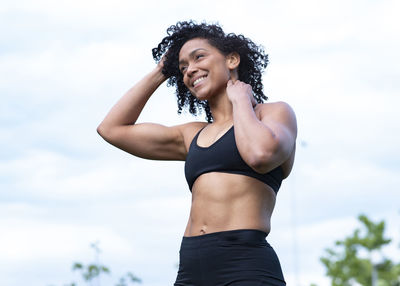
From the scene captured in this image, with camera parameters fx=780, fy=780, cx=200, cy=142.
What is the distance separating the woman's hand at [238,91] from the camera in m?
4.32

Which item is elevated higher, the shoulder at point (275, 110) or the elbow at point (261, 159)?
the shoulder at point (275, 110)

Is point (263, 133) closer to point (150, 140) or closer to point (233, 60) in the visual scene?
point (233, 60)

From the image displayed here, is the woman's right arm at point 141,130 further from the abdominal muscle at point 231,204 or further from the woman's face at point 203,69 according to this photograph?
the abdominal muscle at point 231,204

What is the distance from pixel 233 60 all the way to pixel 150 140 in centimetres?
73

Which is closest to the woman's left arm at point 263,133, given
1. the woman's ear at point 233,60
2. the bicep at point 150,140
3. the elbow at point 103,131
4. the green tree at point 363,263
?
the woman's ear at point 233,60

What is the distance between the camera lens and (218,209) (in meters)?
4.11

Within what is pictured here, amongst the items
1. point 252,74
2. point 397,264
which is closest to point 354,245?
point 397,264

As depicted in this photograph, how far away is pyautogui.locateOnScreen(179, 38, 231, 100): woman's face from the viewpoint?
4.59m

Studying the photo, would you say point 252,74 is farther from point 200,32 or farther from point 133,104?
point 133,104

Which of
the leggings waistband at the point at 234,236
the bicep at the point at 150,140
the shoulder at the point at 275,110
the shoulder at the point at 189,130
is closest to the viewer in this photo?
the leggings waistband at the point at 234,236

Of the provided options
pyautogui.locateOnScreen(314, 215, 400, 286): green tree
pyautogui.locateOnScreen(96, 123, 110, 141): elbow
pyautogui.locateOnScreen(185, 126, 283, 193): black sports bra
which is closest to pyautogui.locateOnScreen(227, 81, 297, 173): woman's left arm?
pyautogui.locateOnScreen(185, 126, 283, 193): black sports bra

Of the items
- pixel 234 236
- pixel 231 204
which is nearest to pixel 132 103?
pixel 231 204

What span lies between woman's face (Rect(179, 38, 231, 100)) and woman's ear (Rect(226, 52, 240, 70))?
27 millimetres

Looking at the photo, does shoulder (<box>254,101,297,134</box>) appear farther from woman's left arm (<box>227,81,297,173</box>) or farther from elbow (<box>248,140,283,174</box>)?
elbow (<box>248,140,283,174</box>)
